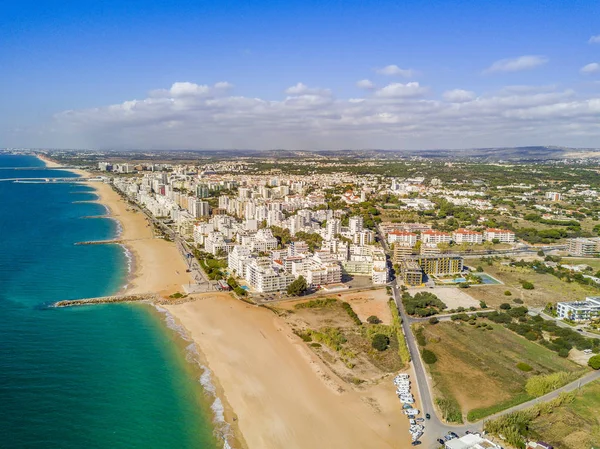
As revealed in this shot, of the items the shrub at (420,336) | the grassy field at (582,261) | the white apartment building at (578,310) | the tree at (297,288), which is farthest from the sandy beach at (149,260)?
the grassy field at (582,261)

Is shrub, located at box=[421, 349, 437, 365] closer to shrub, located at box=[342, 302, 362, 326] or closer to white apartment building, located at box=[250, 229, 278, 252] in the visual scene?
shrub, located at box=[342, 302, 362, 326]

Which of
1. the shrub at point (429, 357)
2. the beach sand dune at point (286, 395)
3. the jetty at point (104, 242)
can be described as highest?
the jetty at point (104, 242)

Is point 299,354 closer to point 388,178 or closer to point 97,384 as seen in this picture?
point 97,384

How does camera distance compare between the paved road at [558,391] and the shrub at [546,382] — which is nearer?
the paved road at [558,391]

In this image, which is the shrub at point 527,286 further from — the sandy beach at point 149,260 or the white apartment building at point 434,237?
the sandy beach at point 149,260

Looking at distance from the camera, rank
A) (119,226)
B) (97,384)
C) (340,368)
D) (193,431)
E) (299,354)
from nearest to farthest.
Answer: (193,431)
(97,384)
(340,368)
(299,354)
(119,226)

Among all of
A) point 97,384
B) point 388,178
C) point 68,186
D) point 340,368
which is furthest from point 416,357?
point 68,186
